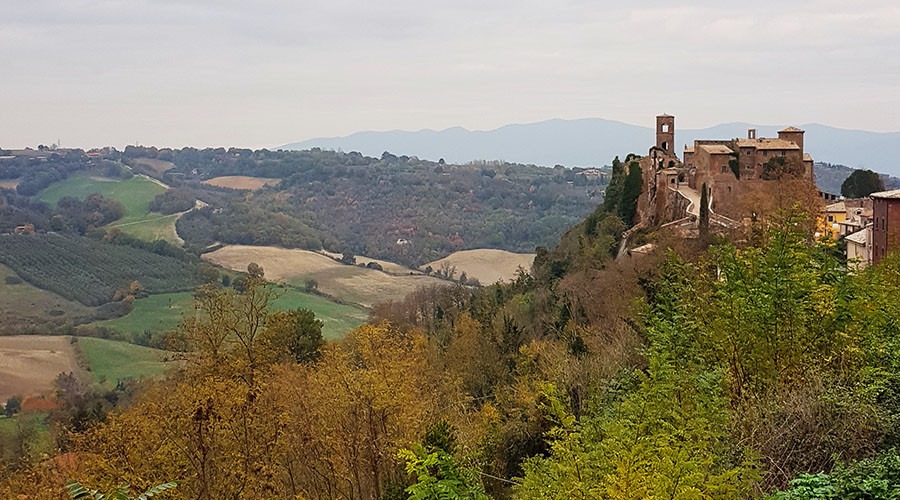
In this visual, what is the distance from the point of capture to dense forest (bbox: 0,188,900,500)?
10250 mm

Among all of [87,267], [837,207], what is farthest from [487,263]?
[837,207]

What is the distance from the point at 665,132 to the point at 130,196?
12221 centimetres

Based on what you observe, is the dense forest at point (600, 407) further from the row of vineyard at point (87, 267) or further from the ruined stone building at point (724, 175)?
the row of vineyard at point (87, 267)

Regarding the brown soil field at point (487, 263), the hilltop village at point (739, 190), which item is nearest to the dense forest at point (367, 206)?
the brown soil field at point (487, 263)

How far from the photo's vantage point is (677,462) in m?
9.03

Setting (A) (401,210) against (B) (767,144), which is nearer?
(B) (767,144)

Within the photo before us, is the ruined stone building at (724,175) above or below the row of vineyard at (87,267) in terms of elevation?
above

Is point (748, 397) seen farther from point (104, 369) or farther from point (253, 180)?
point (253, 180)

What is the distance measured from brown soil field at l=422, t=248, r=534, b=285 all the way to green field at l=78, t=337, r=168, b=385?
1895 inches

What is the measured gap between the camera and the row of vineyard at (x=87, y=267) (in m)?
94.9

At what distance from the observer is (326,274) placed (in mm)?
109438

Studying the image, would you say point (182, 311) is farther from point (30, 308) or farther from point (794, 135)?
point (794, 135)

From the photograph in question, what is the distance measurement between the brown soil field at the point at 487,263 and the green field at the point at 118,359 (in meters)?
48.1

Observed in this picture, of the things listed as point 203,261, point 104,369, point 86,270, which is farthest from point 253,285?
point 203,261
